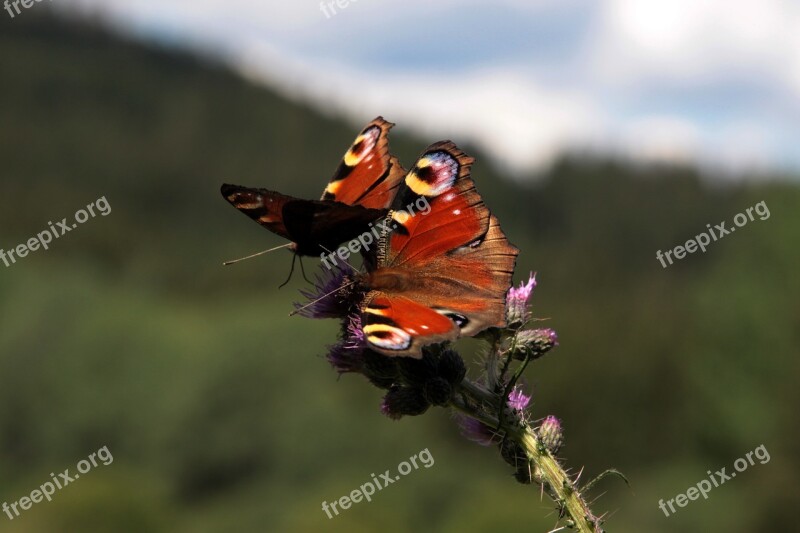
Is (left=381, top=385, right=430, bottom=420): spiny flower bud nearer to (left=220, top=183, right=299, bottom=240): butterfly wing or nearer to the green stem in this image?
the green stem

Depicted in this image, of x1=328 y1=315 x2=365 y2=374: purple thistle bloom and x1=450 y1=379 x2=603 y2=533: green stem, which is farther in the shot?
x1=328 y1=315 x2=365 y2=374: purple thistle bloom

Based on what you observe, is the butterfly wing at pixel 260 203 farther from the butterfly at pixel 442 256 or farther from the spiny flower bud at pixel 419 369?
the spiny flower bud at pixel 419 369

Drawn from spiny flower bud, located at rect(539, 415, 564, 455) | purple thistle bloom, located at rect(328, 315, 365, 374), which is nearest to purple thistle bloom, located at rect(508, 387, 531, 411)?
spiny flower bud, located at rect(539, 415, 564, 455)

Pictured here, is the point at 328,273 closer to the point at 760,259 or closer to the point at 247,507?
the point at 760,259

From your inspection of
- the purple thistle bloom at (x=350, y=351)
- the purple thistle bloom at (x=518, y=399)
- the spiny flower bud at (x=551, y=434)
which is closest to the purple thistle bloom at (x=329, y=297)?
the purple thistle bloom at (x=350, y=351)

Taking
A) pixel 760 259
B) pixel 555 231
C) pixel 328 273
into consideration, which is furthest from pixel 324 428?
pixel 555 231

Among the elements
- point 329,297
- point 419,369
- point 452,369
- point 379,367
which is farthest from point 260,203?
point 452,369
